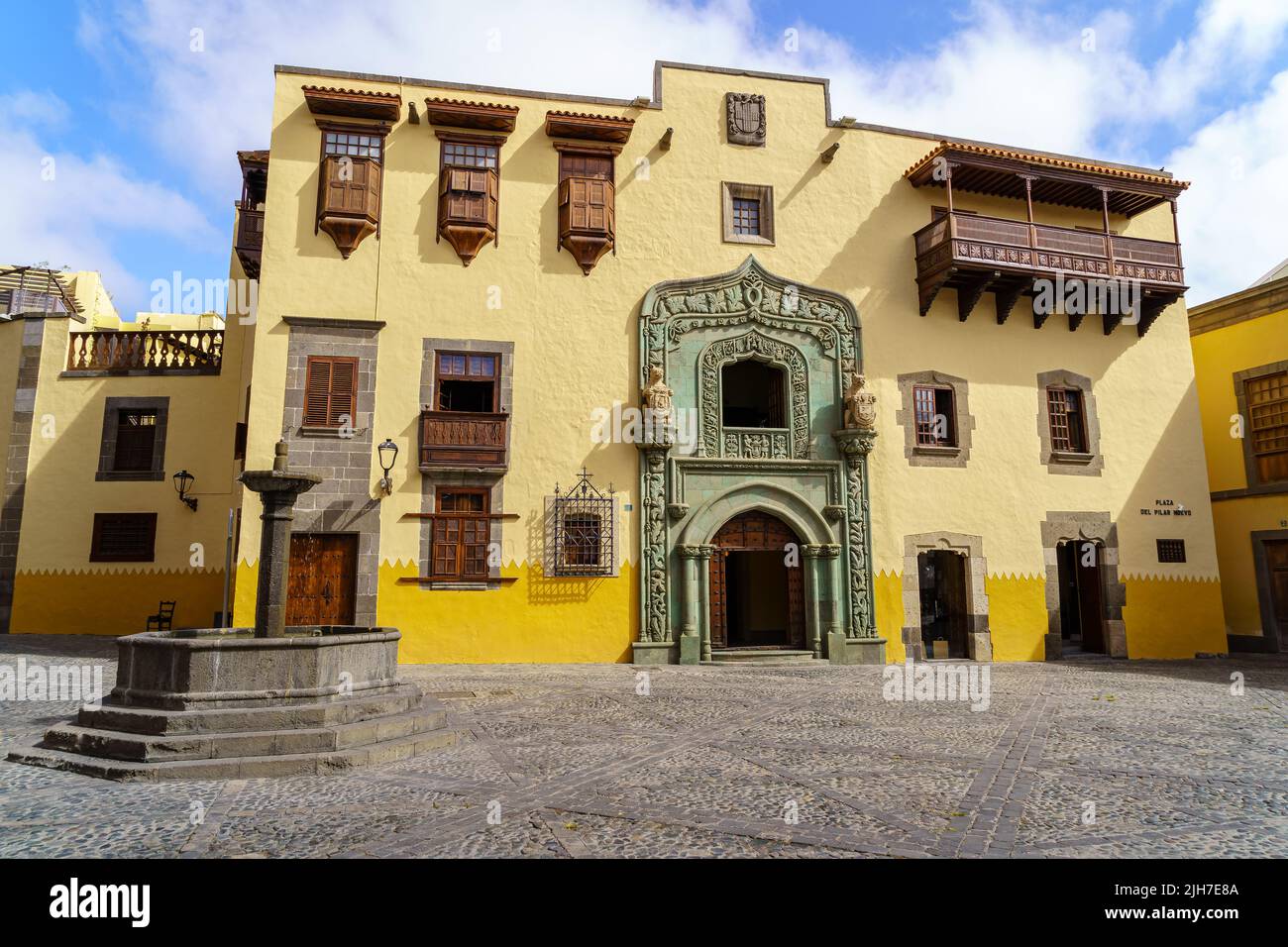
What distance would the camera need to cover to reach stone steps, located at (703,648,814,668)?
15.5 metres

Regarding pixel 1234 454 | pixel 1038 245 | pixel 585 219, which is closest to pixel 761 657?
pixel 585 219

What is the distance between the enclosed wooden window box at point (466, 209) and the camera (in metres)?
15.8

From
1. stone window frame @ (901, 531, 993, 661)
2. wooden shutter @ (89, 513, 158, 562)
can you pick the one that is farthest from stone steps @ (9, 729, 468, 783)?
wooden shutter @ (89, 513, 158, 562)

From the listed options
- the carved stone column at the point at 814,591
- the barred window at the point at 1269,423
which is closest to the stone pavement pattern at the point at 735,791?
the carved stone column at the point at 814,591

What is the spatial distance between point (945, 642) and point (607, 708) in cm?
1017

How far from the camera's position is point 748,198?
1772 cm

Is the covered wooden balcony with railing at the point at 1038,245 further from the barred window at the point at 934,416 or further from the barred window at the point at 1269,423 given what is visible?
the barred window at the point at 1269,423

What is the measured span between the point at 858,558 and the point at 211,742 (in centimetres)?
1272

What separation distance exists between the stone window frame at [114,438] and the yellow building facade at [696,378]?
1244 millimetres

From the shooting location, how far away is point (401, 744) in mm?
6965

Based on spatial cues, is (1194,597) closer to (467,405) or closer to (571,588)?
(571,588)

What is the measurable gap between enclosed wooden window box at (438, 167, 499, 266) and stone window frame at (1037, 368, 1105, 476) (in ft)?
41.6

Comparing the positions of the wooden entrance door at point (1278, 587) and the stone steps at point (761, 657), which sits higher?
the wooden entrance door at point (1278, 587)

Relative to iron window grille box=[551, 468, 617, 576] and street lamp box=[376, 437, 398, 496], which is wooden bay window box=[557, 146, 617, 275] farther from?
street lamp box=[376, 437, 398, 496]
